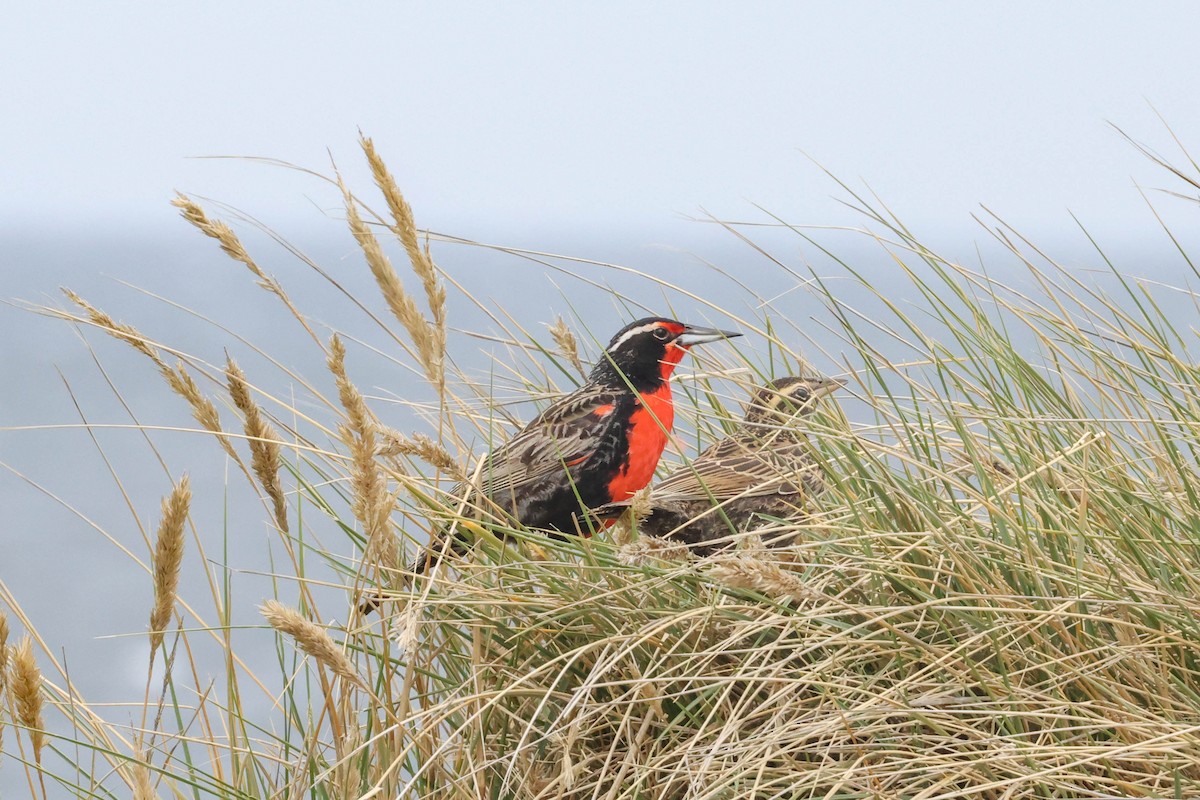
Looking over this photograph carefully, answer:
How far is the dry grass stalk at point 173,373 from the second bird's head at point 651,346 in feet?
5.01

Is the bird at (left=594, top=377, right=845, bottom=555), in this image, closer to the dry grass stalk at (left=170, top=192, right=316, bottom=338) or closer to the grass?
the grass

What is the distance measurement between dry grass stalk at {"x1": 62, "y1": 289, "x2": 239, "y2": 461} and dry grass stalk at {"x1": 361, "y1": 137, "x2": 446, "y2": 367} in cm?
52

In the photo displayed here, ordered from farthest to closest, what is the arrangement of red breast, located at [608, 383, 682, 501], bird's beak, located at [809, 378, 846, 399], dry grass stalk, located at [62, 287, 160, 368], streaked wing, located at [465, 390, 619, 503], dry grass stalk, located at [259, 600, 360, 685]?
red breast, located at [608, 383, 682, 501]
streaked wing, located at [465, 390, 619, 503]
bird's beak, located at [809, 378, 846, 399]
dry grass stalk, located at [62, 287, 160, 368]
dry grass stalk, located at [259, 600, 360, 685]

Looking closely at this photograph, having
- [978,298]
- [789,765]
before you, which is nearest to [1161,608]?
[789,765]

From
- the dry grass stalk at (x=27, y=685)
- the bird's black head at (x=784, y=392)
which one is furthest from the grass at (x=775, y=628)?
the bird's black head at (x=784, y=392)

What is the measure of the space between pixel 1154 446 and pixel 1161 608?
33.8 inches

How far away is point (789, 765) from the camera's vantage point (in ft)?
7.36

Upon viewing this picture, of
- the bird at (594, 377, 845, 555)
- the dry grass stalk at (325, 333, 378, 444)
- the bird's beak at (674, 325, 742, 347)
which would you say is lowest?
the bird at (594, 377, 845, 555)

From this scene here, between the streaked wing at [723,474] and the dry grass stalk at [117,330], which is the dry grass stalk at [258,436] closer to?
the dry grass stalk at [117,330]

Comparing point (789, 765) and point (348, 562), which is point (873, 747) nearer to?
point (789, 765)

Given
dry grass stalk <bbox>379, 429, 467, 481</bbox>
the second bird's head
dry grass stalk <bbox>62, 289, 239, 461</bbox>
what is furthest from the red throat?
dry grass stalk <bbox>62, 289, 239, 461</bbox>

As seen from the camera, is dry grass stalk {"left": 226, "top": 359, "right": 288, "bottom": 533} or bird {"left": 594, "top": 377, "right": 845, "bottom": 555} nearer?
dry grass stalk {"left": 226, "top": 359, "right": 288, "bottom": 533}

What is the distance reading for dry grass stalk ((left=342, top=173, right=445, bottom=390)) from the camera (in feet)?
7.62

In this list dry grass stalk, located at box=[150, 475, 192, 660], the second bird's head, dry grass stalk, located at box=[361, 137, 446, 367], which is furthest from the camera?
the second bird's head
